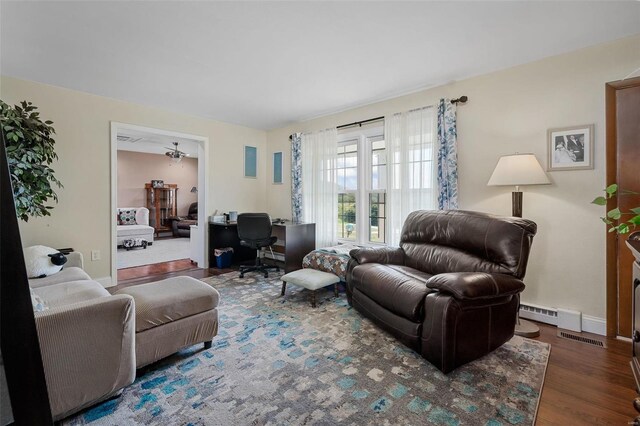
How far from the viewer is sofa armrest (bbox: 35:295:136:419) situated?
4.55 ft

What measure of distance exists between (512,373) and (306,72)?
314cm

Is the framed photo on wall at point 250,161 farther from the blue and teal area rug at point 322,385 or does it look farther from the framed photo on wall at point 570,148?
the framed photo on wall at point 570,148

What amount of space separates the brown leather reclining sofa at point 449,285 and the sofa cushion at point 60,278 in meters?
2.48

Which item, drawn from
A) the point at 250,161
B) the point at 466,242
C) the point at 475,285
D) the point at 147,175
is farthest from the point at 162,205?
the point at 475,285

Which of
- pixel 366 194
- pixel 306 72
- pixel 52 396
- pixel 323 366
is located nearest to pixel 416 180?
pixel 366 194

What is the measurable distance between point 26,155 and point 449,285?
3.65m

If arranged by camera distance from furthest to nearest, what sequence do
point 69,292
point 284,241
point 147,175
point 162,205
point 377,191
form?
point 162,205 → point 147,175 → point 284,241 → point 377,191 → point 69,292

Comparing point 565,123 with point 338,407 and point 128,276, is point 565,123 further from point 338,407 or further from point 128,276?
point 128,276

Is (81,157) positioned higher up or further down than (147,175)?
further down

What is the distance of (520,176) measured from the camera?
252 centimetres

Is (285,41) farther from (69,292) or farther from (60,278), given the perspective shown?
(60,278)

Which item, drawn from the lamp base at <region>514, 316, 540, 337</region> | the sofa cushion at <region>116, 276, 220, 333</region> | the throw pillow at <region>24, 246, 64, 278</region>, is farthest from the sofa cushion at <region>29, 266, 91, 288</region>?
the lamp base at <region>514, 316, 540, 337</region>

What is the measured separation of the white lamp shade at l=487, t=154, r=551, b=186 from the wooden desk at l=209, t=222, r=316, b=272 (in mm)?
2707

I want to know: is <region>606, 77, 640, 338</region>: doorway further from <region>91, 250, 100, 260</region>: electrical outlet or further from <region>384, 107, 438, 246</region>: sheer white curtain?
<region>91, 250, 100, 260</region>: electrical outlet
